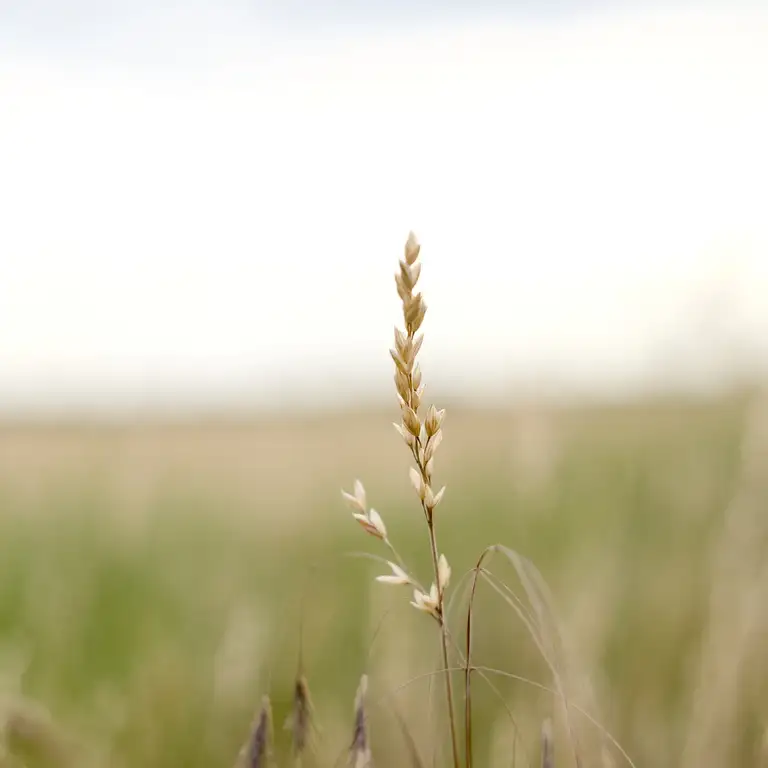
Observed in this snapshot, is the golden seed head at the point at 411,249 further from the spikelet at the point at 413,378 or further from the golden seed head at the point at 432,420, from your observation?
the golden seed head at the point at 432,420

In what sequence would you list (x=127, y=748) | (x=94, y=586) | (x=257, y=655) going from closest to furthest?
1. (x=127, y=748)
2. (x=257, y=655)
3. (x=94, y=586)

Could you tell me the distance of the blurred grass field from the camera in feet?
4.66

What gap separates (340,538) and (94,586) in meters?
0.78

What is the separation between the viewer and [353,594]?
244cm

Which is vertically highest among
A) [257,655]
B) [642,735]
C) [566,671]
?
[566,671]

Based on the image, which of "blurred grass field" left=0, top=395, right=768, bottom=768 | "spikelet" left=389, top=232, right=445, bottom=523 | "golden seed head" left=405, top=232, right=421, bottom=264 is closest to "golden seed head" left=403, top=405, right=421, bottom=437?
"spikelet" left=389, top=232, right=445, bottom=523

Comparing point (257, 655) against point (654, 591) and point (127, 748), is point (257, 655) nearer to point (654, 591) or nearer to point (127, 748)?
point (127, 748)

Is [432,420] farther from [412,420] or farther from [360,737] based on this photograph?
[360,737]

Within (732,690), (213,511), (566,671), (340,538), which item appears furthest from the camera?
(213,511)

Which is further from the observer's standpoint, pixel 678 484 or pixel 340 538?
pixel 340 538

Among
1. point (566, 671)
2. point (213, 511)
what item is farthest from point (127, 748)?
point (213, 511)

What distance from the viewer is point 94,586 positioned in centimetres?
264

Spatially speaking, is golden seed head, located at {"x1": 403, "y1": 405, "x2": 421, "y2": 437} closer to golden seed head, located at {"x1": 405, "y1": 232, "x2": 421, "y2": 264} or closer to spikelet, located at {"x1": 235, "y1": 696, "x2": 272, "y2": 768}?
golden seed head, located at {"x1": 405, "y1": 232, "x2": 421, "y2": 264}

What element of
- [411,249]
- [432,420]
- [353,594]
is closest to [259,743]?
[432,420]
